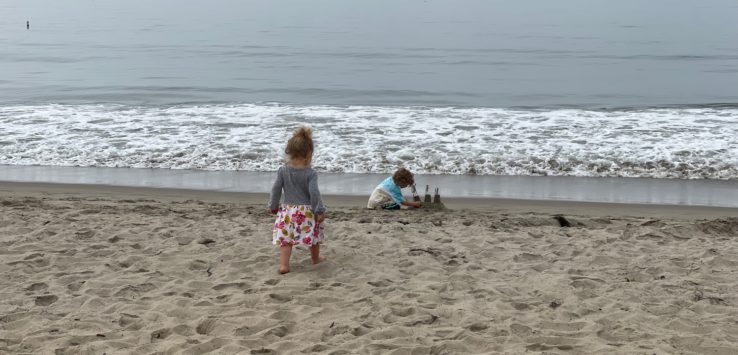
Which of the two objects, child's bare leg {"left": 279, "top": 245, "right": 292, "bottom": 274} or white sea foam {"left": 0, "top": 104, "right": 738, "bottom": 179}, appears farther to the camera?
white sea foam {"left": 0, "top": 104, "right": 738, "bottom": 179}

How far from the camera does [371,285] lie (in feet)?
22.1

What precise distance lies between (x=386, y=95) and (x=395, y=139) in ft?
28.1

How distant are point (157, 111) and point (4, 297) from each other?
14.5 m

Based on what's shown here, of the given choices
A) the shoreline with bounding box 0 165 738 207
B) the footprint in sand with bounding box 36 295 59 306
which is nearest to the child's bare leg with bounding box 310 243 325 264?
the footprint in sand with bounding box 36 295 59 306

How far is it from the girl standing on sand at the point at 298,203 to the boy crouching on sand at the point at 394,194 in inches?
111

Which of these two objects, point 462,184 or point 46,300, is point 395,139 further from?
point 46,300

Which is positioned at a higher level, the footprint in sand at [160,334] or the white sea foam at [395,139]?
the white sea foam at [395,139]

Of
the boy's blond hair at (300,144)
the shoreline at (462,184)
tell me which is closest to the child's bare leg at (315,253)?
the boy's blond hair at (300,144)

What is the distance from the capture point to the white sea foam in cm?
1404

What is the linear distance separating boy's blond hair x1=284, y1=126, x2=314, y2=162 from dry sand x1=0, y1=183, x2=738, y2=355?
37.4 inches

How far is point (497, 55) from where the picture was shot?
37.2m

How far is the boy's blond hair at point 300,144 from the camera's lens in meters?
7.07

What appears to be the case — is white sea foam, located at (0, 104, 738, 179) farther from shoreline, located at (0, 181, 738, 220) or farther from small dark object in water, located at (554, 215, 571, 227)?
small dark object in water, located at (554, 215, 571, 227)

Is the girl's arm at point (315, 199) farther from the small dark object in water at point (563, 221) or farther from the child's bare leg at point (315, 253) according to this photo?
the small dark object in water at point (563, 221)
